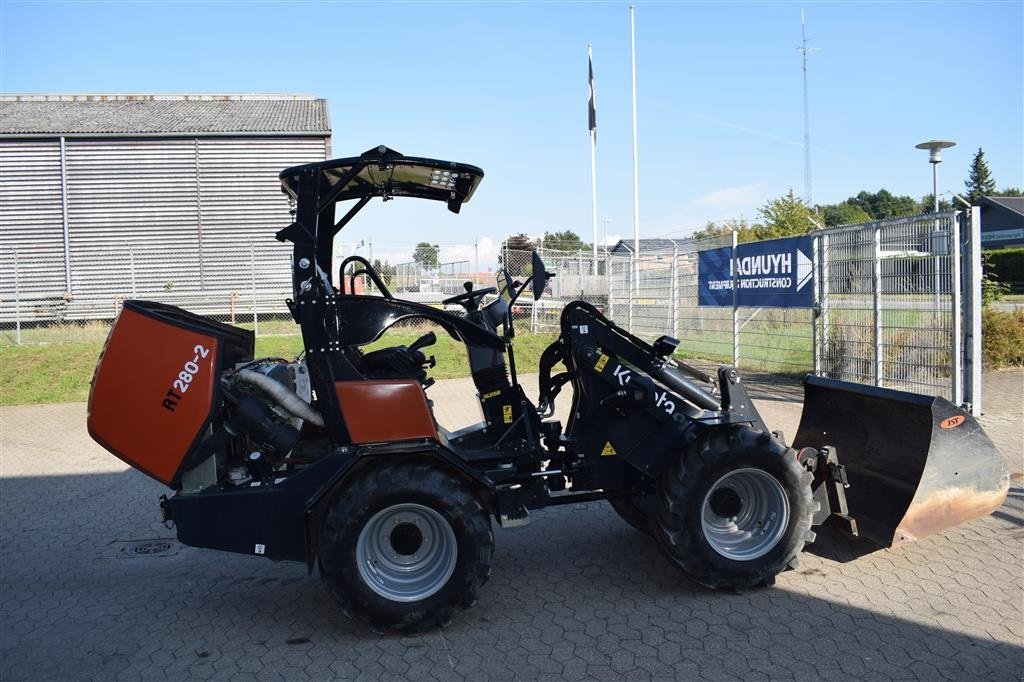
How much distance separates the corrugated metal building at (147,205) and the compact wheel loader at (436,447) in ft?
63.4

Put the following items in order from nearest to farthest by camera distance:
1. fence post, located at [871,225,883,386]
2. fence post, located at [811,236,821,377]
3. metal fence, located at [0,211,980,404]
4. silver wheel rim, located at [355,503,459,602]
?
silver wheel rim, located at [355,503,459,602] < metal fence, located at [0,211,980,404] < fence post, located at [871,225,883,386] < fence post, located at [811,236,821,377]

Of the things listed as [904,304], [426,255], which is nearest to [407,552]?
[904,304]

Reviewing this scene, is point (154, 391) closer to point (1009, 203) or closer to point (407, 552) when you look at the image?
point (407, 552)

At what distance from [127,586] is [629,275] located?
14577 mm

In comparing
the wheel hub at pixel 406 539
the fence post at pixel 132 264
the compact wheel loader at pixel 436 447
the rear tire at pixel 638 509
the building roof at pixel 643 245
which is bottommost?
the rear tire at pixel 638 509

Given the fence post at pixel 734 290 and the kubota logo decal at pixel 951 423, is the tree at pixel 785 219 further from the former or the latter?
the kubota logo decal at pixel 951 423

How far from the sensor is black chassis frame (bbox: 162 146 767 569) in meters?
4.55

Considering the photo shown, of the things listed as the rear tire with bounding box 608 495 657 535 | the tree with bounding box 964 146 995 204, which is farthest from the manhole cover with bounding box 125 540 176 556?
the tree with bounding box 964 146 995 204

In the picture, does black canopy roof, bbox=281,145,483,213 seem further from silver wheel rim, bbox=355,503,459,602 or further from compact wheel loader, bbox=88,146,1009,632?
silver wheel rim, bbox=355,503,459,602

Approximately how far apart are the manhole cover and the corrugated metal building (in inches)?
696

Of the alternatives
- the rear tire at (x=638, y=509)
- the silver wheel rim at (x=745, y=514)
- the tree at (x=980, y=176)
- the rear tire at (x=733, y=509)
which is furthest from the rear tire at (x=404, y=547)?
the tree at (x=980, y=176)

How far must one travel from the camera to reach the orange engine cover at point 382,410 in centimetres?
462

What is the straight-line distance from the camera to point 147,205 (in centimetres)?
2405

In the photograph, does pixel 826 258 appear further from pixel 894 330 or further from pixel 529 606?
pixel 529 606
